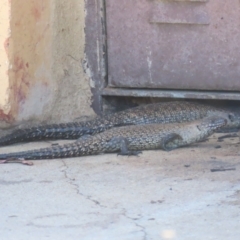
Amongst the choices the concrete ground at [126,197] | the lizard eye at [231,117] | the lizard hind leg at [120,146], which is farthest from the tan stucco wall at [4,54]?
the lizard eye at [231,117]

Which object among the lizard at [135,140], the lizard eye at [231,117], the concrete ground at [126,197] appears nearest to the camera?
the concrete ground at [126,197]

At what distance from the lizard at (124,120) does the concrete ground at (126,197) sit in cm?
80

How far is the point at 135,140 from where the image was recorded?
22.2 ft

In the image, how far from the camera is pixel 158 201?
506 cm

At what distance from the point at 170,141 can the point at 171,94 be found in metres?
0.85

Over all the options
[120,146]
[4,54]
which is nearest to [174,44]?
[120,146]

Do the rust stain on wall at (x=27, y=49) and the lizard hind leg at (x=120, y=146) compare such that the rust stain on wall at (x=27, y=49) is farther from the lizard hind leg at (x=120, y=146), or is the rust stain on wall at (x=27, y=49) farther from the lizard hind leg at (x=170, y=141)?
the lizard hind leg at (x=170, y=141)

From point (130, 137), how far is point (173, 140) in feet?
1.30

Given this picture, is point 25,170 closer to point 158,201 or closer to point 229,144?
point 158,201

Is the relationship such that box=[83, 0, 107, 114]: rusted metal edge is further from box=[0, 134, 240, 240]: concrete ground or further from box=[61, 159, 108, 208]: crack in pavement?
box=[61, 159, 108, 208]: crack in pavement

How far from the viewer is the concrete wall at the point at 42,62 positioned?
690 centimetres

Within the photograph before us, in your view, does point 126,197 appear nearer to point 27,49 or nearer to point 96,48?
point 27,49

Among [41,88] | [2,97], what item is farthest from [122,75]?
[2,97]

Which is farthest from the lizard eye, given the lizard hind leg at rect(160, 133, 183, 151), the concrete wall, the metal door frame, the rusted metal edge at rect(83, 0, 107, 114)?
the concrete wall
